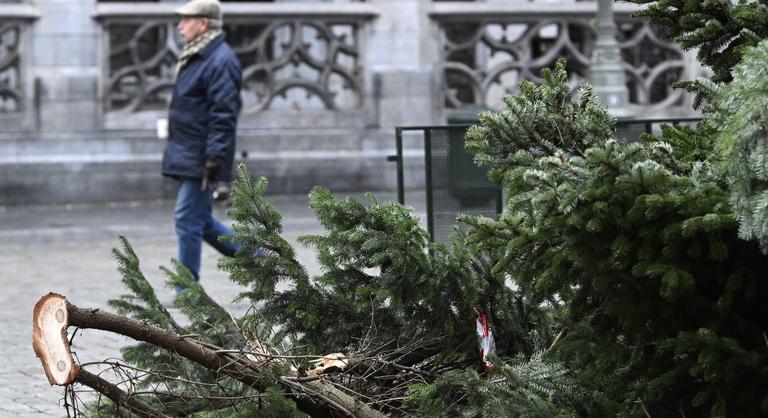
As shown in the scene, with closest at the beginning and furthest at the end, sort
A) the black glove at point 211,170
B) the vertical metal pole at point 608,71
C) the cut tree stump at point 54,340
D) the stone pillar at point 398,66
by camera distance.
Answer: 1. the cut tree stump at point 54,340
2. the black glove at point 211,170
3. the vertical metal pole at point 608,71
4. the stone pillar at point 398,66

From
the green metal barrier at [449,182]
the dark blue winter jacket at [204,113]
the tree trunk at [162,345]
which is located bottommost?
the tree trunk at [162,345]

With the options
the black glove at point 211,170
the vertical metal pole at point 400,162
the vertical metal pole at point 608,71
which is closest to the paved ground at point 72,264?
the black glove at point 211,170

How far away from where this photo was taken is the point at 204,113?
9.68m

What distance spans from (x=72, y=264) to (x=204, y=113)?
2628 millimetres

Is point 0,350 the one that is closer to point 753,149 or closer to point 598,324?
point 598,324

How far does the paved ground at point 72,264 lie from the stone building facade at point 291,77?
503mm

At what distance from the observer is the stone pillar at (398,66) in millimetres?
17516

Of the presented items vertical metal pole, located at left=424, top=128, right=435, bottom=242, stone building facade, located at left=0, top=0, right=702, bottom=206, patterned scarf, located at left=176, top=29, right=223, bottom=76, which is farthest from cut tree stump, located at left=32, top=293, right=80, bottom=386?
stone building facade, located at left=0, top=0, right=702, bottom=206

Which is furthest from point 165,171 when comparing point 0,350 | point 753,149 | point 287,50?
point 287,50

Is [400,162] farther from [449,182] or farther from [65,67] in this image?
[65,67]

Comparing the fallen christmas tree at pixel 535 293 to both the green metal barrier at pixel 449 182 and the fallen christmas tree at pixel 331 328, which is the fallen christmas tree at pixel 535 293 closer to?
the fallen christmas tree at pixel 331 328

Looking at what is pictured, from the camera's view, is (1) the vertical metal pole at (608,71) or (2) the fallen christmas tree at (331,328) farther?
(1) the vertical metal pole at (608,71)

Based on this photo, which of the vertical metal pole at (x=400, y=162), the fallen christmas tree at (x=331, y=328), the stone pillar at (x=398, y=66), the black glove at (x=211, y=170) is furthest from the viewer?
the stone pillar at (x=398, y=66)

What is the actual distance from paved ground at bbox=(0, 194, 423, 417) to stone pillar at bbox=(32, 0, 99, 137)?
3.36ft
